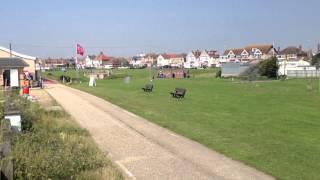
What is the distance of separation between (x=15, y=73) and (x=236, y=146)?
41422mm

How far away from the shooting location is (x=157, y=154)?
1265 centimetres

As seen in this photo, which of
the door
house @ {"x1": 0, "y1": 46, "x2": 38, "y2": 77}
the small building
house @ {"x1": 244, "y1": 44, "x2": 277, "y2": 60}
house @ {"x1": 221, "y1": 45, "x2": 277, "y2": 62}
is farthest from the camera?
house @ {"x1": 221, "y1": 45, "x2": 277, "y2": 62}

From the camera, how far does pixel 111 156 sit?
40.7 feet

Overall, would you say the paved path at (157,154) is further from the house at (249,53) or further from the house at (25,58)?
the house at (249,53)

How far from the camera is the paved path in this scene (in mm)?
10461

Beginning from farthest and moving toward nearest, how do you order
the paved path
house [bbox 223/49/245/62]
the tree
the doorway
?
1. house [bbox 223/49/245/62]
2. the tree
3. the doorway
4. the paved path

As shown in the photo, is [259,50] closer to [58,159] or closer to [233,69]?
[233,69]

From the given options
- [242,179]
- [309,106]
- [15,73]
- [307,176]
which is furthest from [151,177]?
[15,73]

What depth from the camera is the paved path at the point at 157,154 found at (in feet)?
A: 34.3

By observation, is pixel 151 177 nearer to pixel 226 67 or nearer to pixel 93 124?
pixel 93 124

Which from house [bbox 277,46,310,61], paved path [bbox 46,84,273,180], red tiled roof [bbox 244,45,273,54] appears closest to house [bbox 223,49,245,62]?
red tiled roof [bbox 244,45,273,54]

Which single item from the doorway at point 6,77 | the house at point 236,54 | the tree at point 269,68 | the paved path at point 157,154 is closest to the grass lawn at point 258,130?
the paved path at point 157,154

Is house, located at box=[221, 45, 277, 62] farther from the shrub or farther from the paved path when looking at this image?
the shrub

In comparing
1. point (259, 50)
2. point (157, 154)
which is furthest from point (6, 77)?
point (259, 50)
